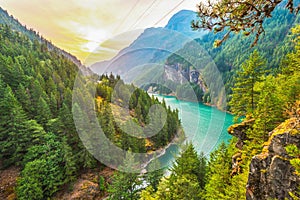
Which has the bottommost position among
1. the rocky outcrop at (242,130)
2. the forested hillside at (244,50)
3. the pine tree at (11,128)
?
the pine tree at (11,128)

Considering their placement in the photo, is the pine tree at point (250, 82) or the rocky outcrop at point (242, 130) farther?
the pine tree at point (250, 82)

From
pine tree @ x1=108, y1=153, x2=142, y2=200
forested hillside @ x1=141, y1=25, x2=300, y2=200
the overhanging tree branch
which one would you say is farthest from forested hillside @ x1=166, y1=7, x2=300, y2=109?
the overhanging tree branch

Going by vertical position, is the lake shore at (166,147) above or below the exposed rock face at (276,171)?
below

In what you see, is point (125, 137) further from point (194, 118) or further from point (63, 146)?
point (194, 118)

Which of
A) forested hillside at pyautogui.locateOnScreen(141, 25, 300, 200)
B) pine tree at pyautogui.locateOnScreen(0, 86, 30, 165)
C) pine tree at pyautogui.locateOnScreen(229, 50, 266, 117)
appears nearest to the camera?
forested hillside at pyautogui.locateOnScreen(141, 25, 300, 200)

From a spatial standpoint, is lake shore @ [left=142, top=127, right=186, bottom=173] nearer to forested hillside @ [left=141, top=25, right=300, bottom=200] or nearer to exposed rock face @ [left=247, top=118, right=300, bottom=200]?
forested hillside @ [left=141, top=25, right=300, bottom=200]

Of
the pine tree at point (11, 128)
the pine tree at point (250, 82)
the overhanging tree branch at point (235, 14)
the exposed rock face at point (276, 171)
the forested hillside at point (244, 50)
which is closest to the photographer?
the overhanging tree branch at point (235, 14)

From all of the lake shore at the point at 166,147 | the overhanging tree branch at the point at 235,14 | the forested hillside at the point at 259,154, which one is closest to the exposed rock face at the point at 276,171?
the forested hillside at the point at 259,154

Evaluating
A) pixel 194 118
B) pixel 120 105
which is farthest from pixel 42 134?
pixel 194 118

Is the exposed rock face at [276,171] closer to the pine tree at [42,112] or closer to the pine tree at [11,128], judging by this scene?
the pine tree at [11,128]
